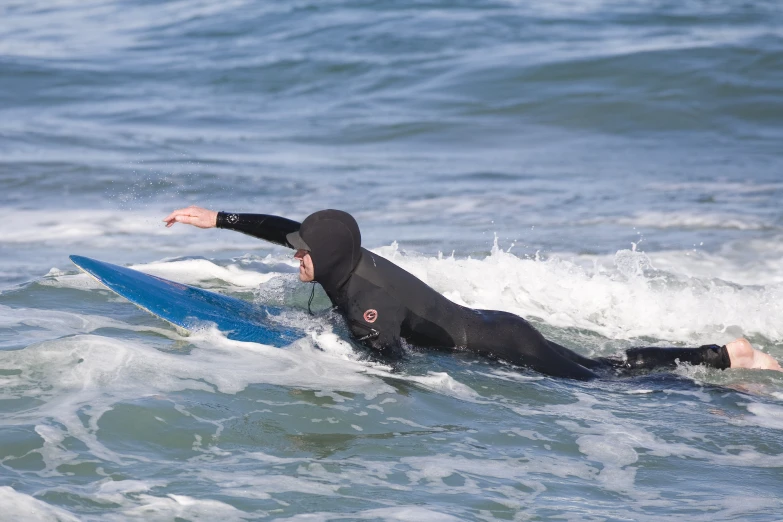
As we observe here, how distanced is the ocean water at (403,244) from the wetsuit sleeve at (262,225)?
2.40 feet

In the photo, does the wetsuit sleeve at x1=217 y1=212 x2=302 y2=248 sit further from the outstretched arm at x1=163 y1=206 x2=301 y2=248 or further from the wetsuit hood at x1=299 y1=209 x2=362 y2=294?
the wetsuit hood at x1=299 y1=209 x2=362 y2=294

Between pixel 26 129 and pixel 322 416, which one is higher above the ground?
pixel 26 129

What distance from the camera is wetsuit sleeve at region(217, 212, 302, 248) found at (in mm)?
6281

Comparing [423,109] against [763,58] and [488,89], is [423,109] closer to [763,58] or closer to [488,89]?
[488,89]

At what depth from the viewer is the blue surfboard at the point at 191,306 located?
653 cm

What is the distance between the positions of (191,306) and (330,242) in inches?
57.0

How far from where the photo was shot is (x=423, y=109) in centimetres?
1800

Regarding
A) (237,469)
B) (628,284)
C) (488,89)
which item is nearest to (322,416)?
(237,469)

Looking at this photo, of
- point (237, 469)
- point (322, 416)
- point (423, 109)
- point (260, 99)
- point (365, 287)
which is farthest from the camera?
point (260, 99)

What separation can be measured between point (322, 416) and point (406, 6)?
849 inches

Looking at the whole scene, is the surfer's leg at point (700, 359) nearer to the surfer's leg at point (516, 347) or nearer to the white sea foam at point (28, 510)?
the surfer's leg at point (516, 347)

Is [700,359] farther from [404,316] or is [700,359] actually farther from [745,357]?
[404,316]

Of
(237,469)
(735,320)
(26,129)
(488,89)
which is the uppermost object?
(488,89)

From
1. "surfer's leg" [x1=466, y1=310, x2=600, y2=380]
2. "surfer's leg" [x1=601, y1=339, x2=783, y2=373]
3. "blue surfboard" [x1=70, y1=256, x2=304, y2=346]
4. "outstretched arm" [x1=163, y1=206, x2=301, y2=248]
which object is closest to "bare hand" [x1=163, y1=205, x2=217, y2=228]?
"outstretched arm" [x1=163, y1=206, x2=301, y2=248]
